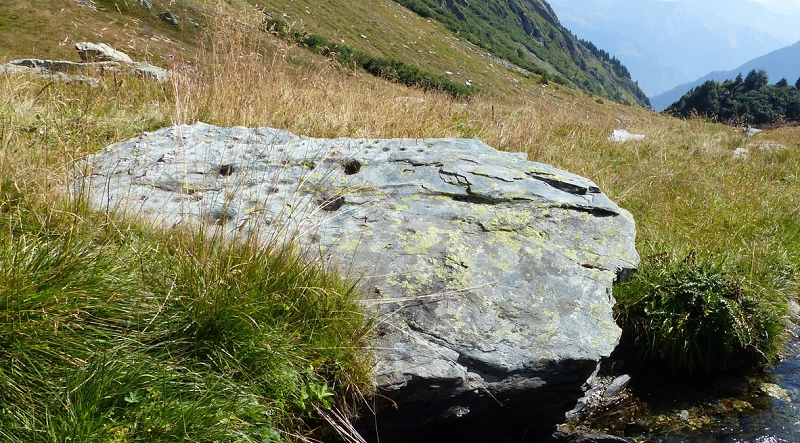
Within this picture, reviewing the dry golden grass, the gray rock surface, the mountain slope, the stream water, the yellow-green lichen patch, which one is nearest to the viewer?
the yellow-green lichen patch

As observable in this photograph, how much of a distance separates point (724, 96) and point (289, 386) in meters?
63.8

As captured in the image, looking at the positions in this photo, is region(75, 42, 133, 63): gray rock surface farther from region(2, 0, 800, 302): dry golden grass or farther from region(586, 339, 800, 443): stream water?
region(586, 339, 800, 443): stream water

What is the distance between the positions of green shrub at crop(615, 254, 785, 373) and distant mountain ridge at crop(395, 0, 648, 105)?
88.5 metres

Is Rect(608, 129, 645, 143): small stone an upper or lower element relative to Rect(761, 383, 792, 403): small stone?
upper

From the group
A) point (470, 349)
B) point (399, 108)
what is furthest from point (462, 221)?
point (399, 108)

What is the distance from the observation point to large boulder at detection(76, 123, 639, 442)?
2803 mm

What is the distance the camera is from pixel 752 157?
10.1 m

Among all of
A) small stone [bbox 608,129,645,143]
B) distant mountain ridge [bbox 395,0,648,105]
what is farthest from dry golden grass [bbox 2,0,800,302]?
distant mountain ridge [bbox 395,0,648,105]

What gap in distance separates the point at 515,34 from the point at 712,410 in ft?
505

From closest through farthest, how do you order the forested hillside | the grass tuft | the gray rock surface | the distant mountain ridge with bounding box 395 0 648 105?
the grass tuft
the gray rock surface
the forested hillside
the distant mountain ridge with bounding box 395 0 648 105

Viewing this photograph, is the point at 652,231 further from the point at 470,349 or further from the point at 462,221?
the point at 470,349

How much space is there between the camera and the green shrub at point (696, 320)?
4.17 m

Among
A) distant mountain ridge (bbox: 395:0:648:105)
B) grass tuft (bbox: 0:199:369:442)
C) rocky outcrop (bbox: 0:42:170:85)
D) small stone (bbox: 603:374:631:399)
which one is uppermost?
distant mountain ridge (bbox: 395:0:648:105)

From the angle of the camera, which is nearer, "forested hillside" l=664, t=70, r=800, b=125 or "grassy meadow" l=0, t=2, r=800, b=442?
"grassy meadow" l=0, t=2, r=800, b=442
